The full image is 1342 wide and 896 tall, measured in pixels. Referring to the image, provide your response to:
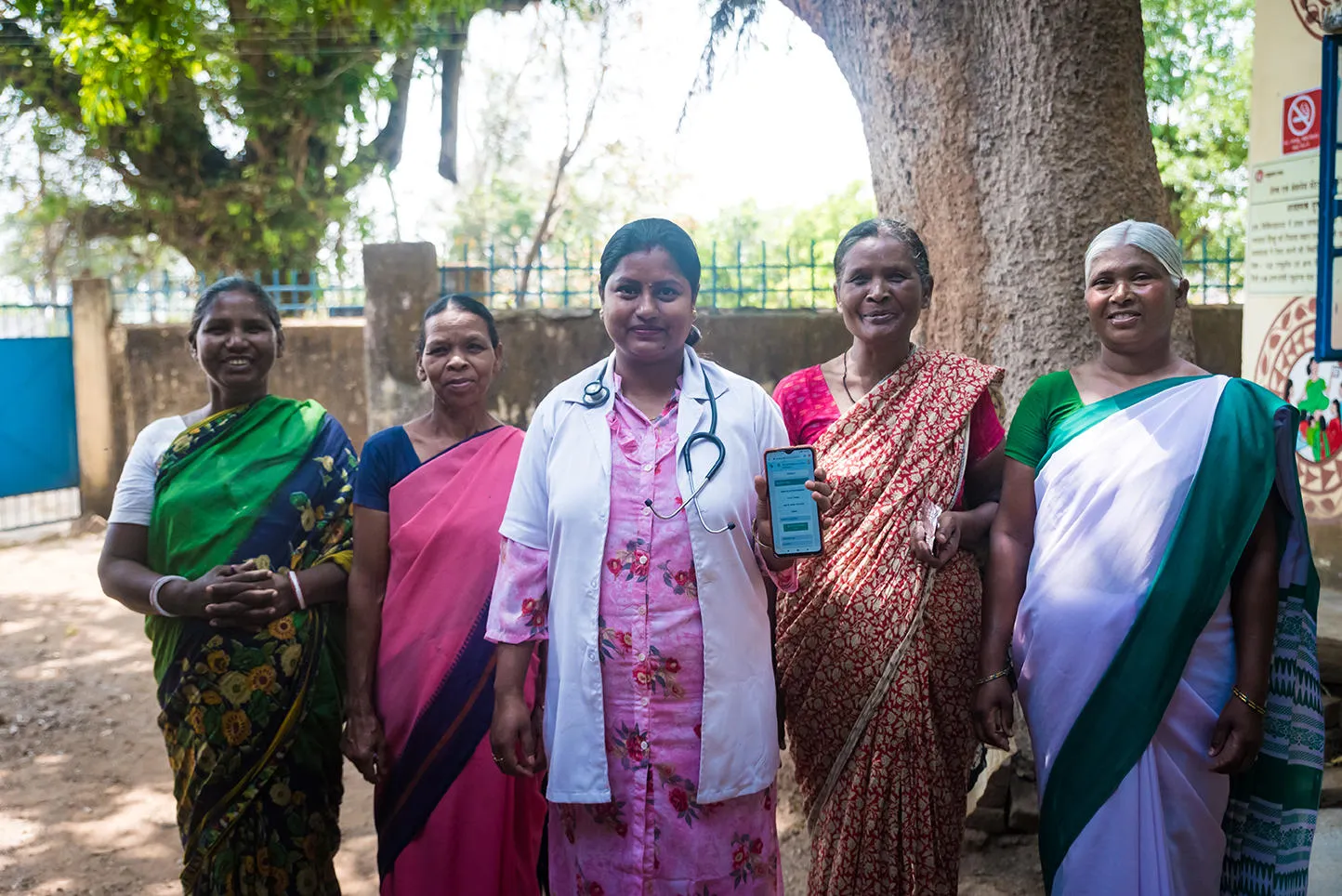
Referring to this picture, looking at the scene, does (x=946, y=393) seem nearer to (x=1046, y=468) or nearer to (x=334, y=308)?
(x=1046, y=468)

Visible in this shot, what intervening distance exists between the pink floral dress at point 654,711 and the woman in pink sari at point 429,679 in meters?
0.54

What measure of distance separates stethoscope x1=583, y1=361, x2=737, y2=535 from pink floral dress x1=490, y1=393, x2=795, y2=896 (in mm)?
27

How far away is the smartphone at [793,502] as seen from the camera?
84.4 inches

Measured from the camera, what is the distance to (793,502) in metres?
2.14

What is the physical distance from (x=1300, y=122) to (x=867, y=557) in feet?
12.3

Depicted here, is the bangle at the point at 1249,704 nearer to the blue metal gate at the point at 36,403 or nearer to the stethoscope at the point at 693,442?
the stethoscope at the point at 693,442

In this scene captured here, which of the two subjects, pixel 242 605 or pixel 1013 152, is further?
pixel 1013 152

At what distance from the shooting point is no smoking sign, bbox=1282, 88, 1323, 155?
4777 millimetres

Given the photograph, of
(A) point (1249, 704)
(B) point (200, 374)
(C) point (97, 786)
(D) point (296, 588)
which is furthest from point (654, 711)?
(B) point (200, 374)

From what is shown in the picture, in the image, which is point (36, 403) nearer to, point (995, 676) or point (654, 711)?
point (654, 711)

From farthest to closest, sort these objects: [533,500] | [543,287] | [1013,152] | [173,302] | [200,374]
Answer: [173,302]
[200,374]
[543,287]
[1013,152]
[533,500]

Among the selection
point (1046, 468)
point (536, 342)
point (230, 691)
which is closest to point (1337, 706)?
point (1046, 468)

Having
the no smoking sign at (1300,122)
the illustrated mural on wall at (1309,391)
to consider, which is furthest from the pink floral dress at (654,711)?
the no smoking sign at (1300,122)

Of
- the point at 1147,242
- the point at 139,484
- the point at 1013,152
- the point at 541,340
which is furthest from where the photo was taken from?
the point at 541,340
